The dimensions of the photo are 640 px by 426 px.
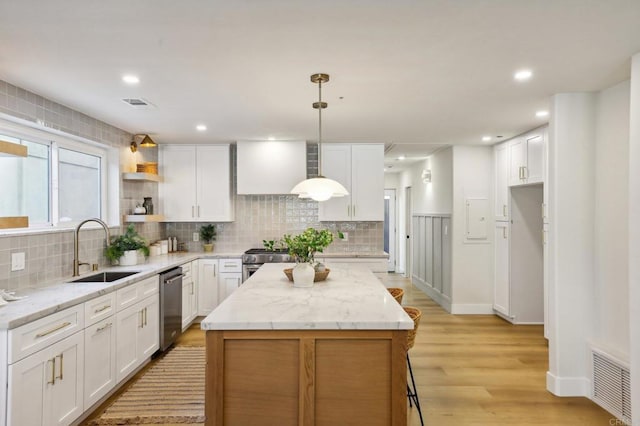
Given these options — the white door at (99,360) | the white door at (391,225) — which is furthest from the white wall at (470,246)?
the white door at (99,360)

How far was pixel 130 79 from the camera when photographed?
9.36 feet

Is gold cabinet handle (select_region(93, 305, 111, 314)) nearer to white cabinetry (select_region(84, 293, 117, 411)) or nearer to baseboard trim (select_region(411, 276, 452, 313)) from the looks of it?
white cabinetry (select_region(84, 293, 117, 411))

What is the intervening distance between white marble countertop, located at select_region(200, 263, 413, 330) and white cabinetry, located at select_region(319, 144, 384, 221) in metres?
2.28

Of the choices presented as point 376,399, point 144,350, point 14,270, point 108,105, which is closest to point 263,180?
point 108,105

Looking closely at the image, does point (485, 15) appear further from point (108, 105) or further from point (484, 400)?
point (108, 105)

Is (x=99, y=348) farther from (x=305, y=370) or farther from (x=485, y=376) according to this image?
(x=485, y=376)

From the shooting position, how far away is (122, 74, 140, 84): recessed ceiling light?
2791mm

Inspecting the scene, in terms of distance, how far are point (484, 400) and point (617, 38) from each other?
2.66m

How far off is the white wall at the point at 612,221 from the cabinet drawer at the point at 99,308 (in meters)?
3.82

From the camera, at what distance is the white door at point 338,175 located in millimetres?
5441

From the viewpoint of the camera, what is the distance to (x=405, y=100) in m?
3.39

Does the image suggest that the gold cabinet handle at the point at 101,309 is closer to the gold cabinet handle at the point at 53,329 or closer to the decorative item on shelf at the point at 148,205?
the gold cabinet handle at the point at 53,329

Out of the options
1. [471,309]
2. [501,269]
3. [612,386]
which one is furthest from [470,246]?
[612,386]

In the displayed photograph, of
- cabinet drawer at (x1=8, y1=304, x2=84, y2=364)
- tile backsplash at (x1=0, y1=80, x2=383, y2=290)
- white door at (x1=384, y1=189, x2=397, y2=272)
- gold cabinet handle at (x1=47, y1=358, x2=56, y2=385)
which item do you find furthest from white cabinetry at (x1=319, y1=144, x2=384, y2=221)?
white door at (x1=384, y1=189, x2=397, y2=272)
